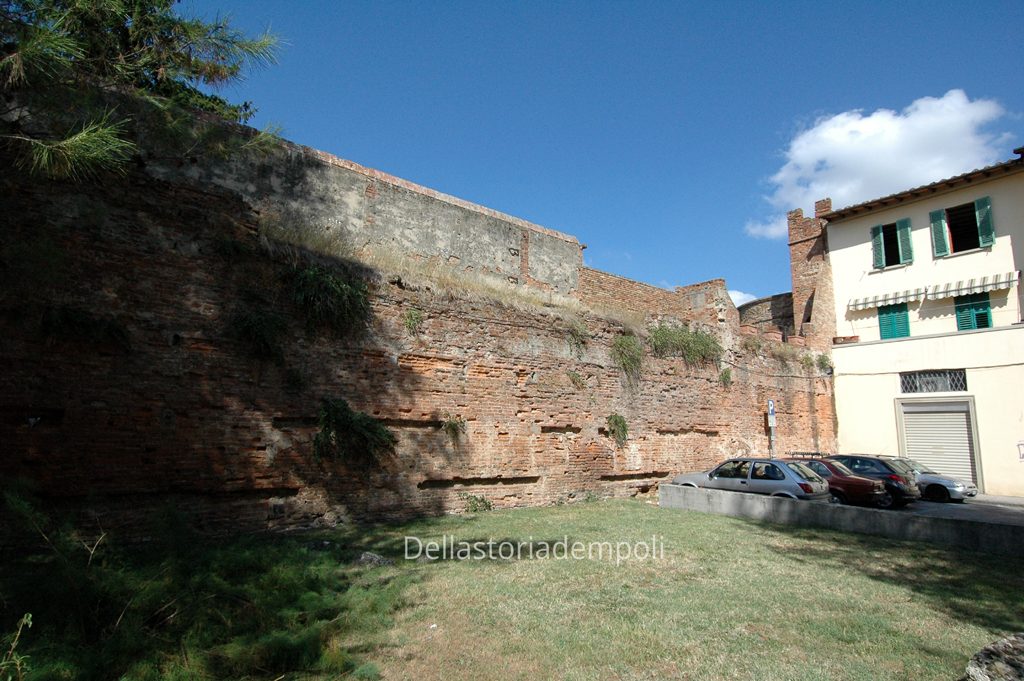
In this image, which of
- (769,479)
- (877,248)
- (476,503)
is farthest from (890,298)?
(476,503)

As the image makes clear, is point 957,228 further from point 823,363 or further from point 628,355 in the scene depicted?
point 628,355

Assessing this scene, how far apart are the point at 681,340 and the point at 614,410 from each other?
325cm

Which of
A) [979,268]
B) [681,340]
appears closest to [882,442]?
[979,268]

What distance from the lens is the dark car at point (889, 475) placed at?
41.3 feet

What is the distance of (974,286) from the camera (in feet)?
61.3

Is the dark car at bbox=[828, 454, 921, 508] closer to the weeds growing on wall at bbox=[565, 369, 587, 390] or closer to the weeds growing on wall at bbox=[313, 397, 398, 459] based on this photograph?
the weeds growing on wall at bbox=[565, 369, 587, 390]

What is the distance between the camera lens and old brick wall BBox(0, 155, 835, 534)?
672cm

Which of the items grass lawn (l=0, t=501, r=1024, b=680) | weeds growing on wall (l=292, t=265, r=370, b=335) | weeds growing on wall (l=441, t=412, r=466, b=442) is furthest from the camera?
weeds growing on wall (l=441, t=412, r=466, b=442)

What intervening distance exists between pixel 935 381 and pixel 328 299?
19176mm

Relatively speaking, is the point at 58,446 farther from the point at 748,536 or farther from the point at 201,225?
the point at 748,536

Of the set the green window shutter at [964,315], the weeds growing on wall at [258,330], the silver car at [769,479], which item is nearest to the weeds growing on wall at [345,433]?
the weeds growing on wall at [258,330]

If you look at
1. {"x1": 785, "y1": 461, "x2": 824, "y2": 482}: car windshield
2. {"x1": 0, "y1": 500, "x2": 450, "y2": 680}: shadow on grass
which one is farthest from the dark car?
{"x1": 0, "y1": 500, "x2": 450, "y2": 680}: shadow on grass

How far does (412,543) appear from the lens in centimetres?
768

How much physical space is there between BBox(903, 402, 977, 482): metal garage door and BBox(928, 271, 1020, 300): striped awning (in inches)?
138
